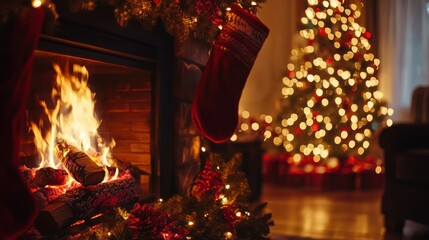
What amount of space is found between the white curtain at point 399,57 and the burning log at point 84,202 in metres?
3.90

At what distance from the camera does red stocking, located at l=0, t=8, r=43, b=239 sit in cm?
125

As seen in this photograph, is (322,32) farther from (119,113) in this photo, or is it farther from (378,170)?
(119,113)

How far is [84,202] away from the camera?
178 cm

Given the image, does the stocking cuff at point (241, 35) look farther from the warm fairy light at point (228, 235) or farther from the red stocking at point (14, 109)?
the red stocking at point (14, 109)

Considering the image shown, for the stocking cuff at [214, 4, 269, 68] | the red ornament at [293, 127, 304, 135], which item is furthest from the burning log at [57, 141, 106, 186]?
the red ornament at [293, 127, 304, 135]

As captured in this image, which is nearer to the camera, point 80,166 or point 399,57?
point 80,166

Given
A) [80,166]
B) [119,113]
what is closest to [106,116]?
[119,113]

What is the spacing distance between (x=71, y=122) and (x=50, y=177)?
0.99 ft

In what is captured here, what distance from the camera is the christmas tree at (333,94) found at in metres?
4.98

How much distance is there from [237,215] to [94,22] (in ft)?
3.40

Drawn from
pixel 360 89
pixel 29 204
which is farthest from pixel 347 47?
pixel 29 204

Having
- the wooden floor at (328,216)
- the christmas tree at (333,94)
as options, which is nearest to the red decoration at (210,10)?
the wooden floor at (328,216)

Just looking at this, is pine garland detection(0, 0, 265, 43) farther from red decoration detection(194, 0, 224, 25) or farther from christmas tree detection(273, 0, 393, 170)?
christmas tree detection(273, 0, 393, 170)

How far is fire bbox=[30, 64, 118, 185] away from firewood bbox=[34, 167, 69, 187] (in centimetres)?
7
